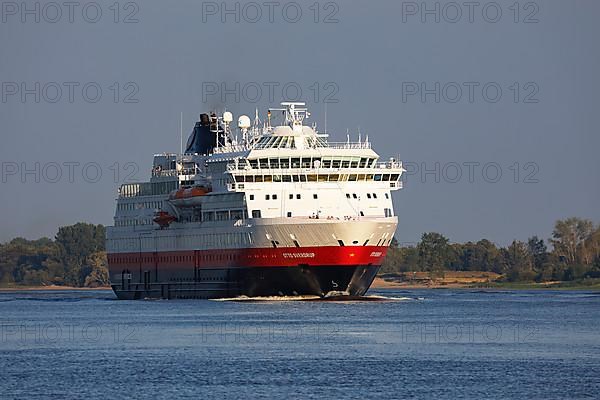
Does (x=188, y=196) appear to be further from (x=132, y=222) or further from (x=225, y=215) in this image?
(x=132, y=222)

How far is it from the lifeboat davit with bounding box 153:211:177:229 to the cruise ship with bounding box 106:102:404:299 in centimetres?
7

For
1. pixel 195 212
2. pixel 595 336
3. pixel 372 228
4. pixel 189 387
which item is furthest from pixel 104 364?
pixel 195 212

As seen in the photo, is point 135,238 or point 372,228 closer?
point 372,228

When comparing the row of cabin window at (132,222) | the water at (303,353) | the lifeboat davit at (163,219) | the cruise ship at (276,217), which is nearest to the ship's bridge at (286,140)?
the cruise ship at (276,217)

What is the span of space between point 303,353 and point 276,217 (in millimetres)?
37604

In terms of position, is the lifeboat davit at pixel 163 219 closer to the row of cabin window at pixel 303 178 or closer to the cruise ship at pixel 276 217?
the cruise ship at pixel 276 217

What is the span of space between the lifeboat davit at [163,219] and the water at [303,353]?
18.5 meters

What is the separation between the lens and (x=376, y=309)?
10175 centimetres

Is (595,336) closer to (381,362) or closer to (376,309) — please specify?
(381,362)

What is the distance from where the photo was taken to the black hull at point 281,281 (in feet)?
352

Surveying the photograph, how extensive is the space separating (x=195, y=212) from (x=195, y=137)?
812 centimetres

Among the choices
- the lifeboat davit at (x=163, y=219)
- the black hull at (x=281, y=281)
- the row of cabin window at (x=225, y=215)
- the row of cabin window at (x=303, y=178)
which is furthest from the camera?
the lifeboat davit at (x=163, y=219)

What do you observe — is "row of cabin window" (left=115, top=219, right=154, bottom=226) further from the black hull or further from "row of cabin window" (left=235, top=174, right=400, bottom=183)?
"row of cabin window" (left=235, top=174, right=400, bottom=183)

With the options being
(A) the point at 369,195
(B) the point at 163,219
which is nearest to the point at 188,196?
(B) the point at 163,219
